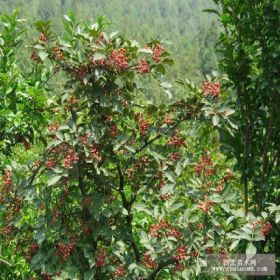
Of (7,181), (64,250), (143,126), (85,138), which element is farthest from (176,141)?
(7,181)

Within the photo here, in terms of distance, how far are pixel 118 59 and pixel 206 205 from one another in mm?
1232

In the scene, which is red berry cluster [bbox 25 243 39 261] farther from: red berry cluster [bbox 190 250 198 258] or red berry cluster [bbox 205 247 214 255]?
red berry cluster [bbox 205 247 214 255]

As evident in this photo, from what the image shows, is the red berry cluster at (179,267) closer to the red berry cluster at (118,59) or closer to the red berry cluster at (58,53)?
the red berry cluster at (118,59)

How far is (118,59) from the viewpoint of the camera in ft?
11.1

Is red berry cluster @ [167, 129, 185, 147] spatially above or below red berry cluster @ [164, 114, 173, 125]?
below

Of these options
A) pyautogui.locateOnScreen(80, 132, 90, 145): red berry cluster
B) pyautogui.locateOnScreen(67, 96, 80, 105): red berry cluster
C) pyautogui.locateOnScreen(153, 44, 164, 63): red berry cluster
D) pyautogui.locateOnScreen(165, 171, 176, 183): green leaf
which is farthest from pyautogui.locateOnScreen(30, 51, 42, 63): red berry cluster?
pyautogui.locateOnScreen(165, 171, 176, 183): green leaf

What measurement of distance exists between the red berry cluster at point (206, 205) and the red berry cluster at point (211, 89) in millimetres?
817

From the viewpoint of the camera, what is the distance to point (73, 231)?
143 inches

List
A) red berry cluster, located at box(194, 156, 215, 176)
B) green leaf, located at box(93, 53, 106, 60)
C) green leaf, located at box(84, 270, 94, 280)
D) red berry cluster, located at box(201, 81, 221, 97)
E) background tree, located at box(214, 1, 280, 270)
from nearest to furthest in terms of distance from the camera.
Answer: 1. green leaf, located at box(93, 53, 106, 60)
2. green leaf, located at box(84, 270, 94, 280)
3. red berry cluster, located at box(201, 81, 221, 97)
4. red berry cluster, located at box(194, 156, 215, 176)
5. background tree, located at box(214, 1, 280, 270)

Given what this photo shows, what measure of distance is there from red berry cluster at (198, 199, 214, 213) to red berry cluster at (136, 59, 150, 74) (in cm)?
105

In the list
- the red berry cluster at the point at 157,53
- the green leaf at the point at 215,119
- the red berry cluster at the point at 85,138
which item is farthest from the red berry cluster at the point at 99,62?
the green leaf at the point at 215,119

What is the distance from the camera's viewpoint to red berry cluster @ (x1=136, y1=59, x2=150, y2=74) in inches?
138

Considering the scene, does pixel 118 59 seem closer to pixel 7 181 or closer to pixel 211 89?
pixel 211 89

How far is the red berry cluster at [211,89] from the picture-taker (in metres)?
3.60
